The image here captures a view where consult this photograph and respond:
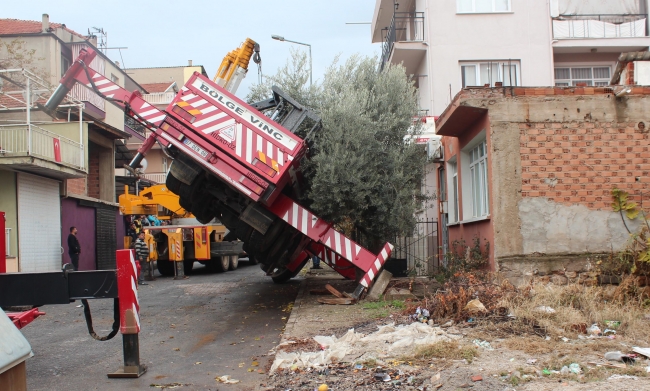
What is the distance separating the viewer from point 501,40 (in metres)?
18.6

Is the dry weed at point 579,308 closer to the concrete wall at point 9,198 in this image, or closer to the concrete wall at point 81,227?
the concrete wall at point 9,198

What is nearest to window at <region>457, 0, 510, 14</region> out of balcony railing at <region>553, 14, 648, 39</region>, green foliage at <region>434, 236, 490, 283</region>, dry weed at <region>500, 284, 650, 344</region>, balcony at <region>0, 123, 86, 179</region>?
balcony railing at <region>553, 14, 648, 39</region>

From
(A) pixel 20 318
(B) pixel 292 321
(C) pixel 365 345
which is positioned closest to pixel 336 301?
(B) pixel 292 321

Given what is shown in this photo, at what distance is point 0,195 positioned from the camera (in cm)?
1606

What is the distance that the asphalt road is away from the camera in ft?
19.4

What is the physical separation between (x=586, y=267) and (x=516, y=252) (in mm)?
1013

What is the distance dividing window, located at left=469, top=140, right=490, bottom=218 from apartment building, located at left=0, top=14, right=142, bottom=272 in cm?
794

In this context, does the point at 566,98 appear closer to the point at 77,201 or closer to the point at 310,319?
the point at 310,319

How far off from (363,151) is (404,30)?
13009 millimetres

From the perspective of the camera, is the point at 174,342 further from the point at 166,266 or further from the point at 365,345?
the point at 166,266

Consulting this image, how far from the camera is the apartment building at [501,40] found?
728 inches

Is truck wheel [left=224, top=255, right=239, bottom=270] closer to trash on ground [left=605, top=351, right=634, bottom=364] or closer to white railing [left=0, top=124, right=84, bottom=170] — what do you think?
white railing [left=0, top=124, right=84, bottom=170]

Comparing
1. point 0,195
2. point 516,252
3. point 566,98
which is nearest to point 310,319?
point 516,252

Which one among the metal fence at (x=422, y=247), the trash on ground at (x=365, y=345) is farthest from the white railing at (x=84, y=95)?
the trash on ground at (x=365, y=345)
